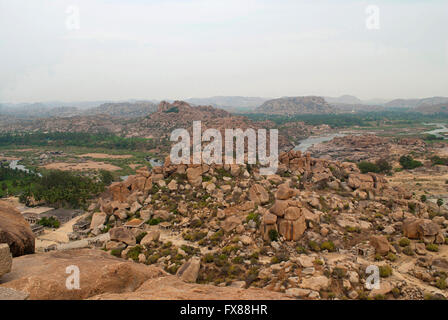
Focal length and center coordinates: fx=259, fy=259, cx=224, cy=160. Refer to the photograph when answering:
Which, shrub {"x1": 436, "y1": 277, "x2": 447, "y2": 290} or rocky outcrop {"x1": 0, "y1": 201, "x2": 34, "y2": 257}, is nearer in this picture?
rocky outcrop {"x1": 0, "y1": 201, "x2": 34, "y2": 257}

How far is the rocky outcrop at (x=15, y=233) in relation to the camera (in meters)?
9.92

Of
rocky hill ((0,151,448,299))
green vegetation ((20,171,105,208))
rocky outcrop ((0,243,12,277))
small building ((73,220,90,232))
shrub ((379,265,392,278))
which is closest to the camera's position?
rocky outcrop ((0,243,12,277))

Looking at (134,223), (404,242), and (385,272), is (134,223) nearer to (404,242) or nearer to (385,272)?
(385,272)

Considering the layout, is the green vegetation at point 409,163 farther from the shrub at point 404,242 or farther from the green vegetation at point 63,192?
the green vegetation at point 63,192

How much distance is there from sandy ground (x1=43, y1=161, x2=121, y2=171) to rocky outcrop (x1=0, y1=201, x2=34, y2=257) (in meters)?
75.0

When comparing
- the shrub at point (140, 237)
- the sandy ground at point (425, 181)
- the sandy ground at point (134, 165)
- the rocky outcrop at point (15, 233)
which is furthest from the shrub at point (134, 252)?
the sandy ground at point (134, 165)

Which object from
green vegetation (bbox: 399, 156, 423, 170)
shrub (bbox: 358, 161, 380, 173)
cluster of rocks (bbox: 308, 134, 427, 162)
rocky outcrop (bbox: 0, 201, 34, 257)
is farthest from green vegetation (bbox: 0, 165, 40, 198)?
green vegetation (bbox: 399, 156, 423, 170)

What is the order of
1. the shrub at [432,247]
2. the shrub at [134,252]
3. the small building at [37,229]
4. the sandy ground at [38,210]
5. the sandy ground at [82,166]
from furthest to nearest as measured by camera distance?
the sandy ground at [82,166], the sandy ground at [38,210], the small building at [37,229], the shrub at [134,252], the shrub at [432,247]

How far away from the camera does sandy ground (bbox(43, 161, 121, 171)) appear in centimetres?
8306

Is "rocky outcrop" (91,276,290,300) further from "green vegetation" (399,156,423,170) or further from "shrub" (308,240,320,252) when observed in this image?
"green vegetation" (399,156,423,170)

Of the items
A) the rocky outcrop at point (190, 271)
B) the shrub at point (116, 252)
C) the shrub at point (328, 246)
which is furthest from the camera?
the shrub at point (116, 252)

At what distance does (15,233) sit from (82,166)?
279 feet

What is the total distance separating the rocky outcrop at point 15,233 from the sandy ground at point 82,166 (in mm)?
75025
